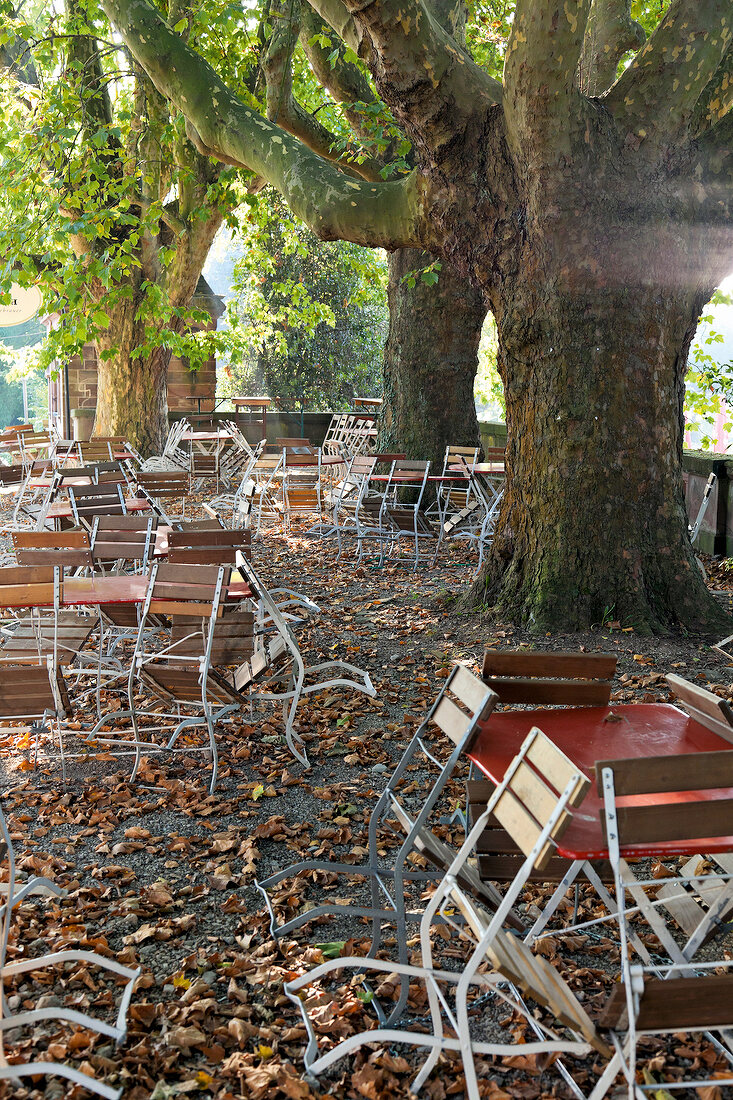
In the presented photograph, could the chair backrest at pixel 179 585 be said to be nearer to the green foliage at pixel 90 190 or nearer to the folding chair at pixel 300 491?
the green foliage at pixel 90 190

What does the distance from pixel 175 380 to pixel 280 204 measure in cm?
459

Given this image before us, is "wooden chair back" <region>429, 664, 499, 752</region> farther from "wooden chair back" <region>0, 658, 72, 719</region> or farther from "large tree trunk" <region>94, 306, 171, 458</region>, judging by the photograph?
"large tree trunk" <region>94, 306, 171, 458</region>

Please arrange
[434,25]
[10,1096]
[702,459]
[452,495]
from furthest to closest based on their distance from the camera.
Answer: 1. [452,495]
2. [702,459]
3. [434,25]
4. [10,1096]

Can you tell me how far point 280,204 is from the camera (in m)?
22.5

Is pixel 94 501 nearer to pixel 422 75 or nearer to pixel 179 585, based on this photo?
pixel 179 585

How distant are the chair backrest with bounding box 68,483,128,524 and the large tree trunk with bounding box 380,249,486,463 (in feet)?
16.1

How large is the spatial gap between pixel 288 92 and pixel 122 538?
21.1ft

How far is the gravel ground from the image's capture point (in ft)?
9.38

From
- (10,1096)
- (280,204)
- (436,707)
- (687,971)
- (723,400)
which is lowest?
(10,1096)

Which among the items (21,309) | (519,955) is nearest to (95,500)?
(519,955)

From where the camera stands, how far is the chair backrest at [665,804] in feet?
7.62

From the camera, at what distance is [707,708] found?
10.3 feet

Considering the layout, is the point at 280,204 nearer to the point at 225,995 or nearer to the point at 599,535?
the point at 599,535

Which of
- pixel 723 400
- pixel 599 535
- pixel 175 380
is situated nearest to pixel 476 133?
pixel 599 535
